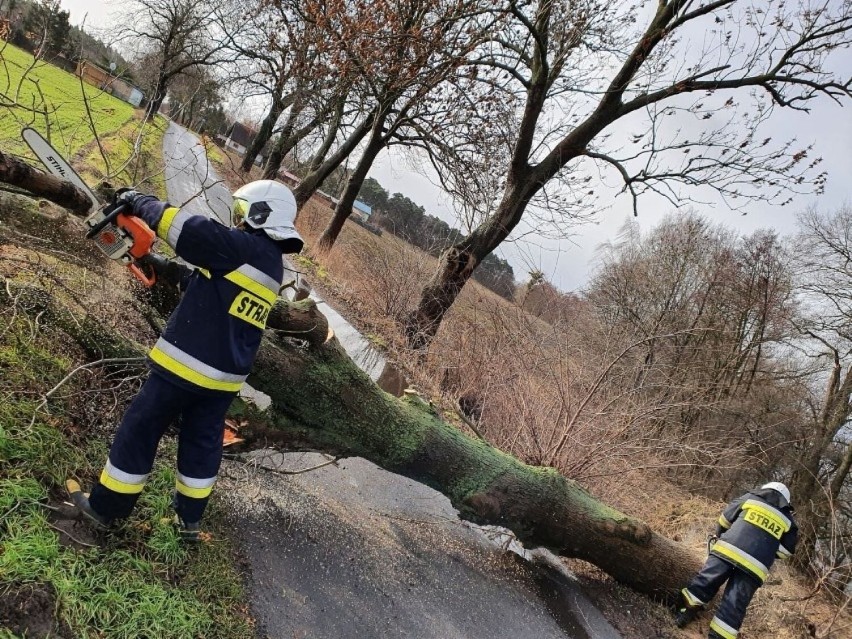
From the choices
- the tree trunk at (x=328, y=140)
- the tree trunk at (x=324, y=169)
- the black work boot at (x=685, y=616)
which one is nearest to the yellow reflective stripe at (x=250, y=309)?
the black work boot at (x=685, y=616)

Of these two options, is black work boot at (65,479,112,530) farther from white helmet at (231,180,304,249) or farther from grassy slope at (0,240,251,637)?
white helmet at (231,180,304,249)

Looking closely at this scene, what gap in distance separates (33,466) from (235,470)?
1343 millimetres

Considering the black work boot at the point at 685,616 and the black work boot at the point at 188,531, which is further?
the black work boot at the point at 685,616

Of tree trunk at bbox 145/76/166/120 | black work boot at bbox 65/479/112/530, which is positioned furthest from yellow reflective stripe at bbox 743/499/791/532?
tree trunk at bbox 145/76/166/120

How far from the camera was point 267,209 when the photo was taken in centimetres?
244

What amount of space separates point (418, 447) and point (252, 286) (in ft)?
6.69

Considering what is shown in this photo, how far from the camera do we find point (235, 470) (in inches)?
138

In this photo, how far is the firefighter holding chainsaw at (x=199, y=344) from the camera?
7.35ft

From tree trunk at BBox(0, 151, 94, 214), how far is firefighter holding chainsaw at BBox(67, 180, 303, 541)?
2.82 ft

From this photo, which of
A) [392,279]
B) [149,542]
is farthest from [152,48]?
[149,542]

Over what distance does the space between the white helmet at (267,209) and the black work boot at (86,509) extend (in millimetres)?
1401

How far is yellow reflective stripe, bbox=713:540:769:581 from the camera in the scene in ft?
14.2

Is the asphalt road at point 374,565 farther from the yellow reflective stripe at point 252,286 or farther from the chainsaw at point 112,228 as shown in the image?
the yellow reflective stripe at point 252,286

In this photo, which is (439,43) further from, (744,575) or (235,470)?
(744,575)
